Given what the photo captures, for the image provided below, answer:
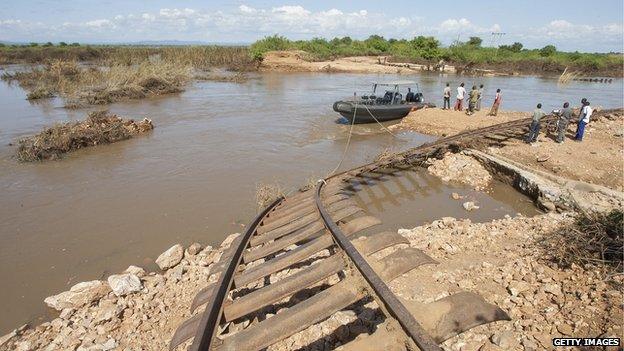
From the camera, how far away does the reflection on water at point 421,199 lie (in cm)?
779

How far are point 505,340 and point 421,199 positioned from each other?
18.5 ft

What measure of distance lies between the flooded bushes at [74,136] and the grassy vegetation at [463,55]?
1412 inches

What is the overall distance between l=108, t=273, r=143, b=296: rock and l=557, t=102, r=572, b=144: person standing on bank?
41.9 ft

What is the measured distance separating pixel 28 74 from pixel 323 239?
37.5m

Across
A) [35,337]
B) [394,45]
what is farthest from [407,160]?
[394,45]

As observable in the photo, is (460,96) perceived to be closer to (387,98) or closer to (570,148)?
(387,98)

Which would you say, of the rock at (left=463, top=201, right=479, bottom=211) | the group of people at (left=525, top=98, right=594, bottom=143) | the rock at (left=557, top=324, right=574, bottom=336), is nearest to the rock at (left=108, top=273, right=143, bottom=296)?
the rock at (left=557, top=324, right=574, bottom=336)

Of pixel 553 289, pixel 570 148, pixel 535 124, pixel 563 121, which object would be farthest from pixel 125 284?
pixel 563 121

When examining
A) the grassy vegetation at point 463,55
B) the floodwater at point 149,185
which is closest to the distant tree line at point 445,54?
the grassy vegetation at point 463,55

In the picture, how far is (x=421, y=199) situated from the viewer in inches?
345

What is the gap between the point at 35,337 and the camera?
4.33m

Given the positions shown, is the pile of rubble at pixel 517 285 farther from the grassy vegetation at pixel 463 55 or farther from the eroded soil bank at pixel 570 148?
the grassy vegetation at pixel 463 55

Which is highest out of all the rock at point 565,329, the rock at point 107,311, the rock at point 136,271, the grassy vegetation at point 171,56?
the grassy vegetation at point 171,56

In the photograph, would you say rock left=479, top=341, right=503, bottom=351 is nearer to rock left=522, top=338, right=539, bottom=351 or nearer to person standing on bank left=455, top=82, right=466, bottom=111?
rock left=522, top=338, right=539, bottom=351
